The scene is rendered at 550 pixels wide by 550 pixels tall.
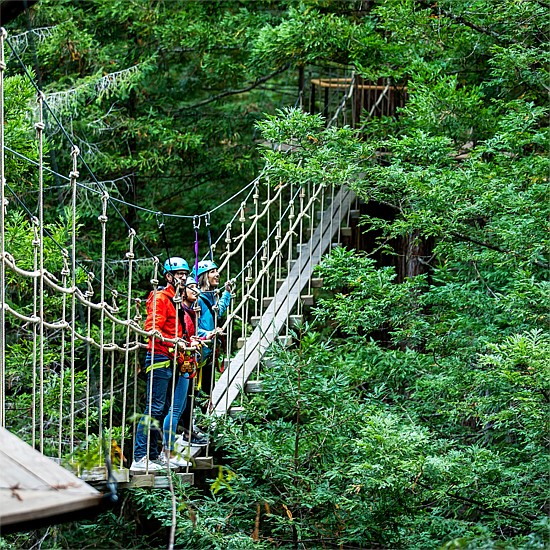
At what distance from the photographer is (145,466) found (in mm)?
5031

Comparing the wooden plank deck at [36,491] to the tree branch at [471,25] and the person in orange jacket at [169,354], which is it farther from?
the tree branch at [471,25]

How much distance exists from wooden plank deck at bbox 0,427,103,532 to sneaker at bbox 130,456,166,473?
2775 millimetres

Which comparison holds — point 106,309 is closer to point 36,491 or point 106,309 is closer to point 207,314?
point 207,314

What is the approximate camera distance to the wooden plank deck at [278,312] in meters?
5.94

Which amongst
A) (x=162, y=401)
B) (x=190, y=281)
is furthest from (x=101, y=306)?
(x=190, y=281)

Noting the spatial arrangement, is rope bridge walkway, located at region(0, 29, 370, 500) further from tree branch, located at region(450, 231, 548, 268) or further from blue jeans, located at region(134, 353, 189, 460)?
tree branch, located at region(450, 231, 548, 268)

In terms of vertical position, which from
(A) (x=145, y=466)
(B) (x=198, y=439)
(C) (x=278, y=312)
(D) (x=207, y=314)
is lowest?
(B) (x=198, y=439)

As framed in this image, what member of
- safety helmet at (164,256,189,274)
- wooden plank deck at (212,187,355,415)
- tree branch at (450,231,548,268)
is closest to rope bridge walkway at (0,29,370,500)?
wooden plank deck at (212,187,355,415)

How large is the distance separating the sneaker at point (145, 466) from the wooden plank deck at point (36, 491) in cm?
278

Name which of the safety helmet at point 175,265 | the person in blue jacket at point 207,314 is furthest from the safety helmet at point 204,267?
the safety helmet at point 175,265

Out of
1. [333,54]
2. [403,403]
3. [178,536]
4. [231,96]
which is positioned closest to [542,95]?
[333,54]

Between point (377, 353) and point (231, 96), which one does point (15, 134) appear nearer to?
point (377, 353)

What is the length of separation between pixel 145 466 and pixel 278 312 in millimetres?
2051

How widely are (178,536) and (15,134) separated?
2876 millimetres
